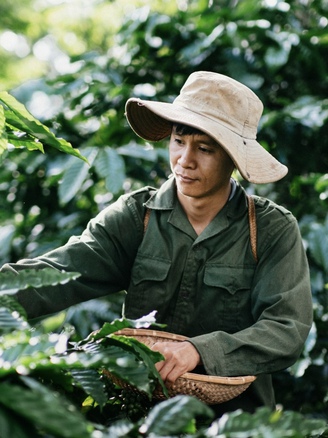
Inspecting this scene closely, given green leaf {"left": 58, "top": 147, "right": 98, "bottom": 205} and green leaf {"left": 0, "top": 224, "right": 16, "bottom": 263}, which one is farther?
green leaf {"left": 0, "top": 224, "right": 16, "bottom": 263}

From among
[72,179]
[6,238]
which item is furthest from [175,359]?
[6,238]

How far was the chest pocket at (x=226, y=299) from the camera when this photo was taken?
6.19 feet

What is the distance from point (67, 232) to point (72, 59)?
3.53 ft

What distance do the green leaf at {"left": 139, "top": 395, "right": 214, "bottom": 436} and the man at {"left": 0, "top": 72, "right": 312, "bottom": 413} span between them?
0.79 metres

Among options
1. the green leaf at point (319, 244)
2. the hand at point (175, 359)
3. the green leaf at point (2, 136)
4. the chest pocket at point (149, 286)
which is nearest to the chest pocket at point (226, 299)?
the chest pocket at point (149, 286)

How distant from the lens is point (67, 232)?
316 cm

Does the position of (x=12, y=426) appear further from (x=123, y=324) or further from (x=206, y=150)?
(x=206, y=150)

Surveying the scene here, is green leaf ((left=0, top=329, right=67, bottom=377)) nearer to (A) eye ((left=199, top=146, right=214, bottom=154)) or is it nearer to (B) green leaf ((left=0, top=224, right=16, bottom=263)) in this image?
(A) eye ((left=199, top=146, right=214, bottom=154))

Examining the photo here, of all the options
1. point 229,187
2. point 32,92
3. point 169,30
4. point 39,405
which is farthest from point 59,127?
point 39,405

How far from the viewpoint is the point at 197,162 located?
5.96 feet

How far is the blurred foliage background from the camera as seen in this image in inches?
121

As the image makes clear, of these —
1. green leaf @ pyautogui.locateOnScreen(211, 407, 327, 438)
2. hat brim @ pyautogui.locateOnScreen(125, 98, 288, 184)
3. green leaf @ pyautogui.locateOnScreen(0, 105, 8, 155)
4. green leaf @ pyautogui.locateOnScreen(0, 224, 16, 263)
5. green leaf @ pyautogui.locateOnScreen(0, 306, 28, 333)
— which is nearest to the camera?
green leaf @ pyautogui.locateOnScreen(211, 407, 327, 438)

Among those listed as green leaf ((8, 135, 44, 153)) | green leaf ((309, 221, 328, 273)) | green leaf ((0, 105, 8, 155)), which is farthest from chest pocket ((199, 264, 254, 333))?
green leaf ((309, 221, 328, 273))

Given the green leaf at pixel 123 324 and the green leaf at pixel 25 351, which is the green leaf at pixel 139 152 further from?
the green leaf at pixel 25 351
